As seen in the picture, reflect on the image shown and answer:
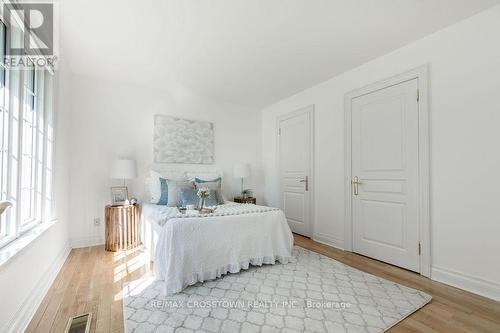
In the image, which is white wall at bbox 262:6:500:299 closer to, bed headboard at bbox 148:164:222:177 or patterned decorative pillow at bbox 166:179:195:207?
patterned decorative pillow at bbox 166:179:195:207

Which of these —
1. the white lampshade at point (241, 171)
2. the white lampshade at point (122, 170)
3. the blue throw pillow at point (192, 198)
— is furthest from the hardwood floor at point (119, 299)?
the white lampshade at point (241, 171)

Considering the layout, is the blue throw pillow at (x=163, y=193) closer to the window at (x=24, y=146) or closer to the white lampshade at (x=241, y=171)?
the window at (x=24, y=146)

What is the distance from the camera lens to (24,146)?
2.03 metres

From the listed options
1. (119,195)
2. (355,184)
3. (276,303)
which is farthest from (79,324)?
(355,184)

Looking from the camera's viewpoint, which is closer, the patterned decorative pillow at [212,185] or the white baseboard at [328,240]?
the white baseboard at [328,240]

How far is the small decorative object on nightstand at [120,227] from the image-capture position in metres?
3.23

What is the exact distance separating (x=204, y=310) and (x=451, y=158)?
2.65m

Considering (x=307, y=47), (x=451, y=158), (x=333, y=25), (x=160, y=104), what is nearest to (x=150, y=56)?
(x=160, y=104)

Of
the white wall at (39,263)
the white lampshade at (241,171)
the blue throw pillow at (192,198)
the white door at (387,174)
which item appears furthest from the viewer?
the white lampshade at (241,171)

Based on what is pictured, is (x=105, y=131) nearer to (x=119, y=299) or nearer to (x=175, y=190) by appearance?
(x=175, y=190)

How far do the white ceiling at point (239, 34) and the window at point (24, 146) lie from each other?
2.20ft

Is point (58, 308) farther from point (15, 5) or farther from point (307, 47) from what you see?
point (307, 47)

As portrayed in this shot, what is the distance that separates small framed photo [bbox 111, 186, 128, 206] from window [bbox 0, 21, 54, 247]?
966 millimetres

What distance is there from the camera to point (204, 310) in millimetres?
1849
